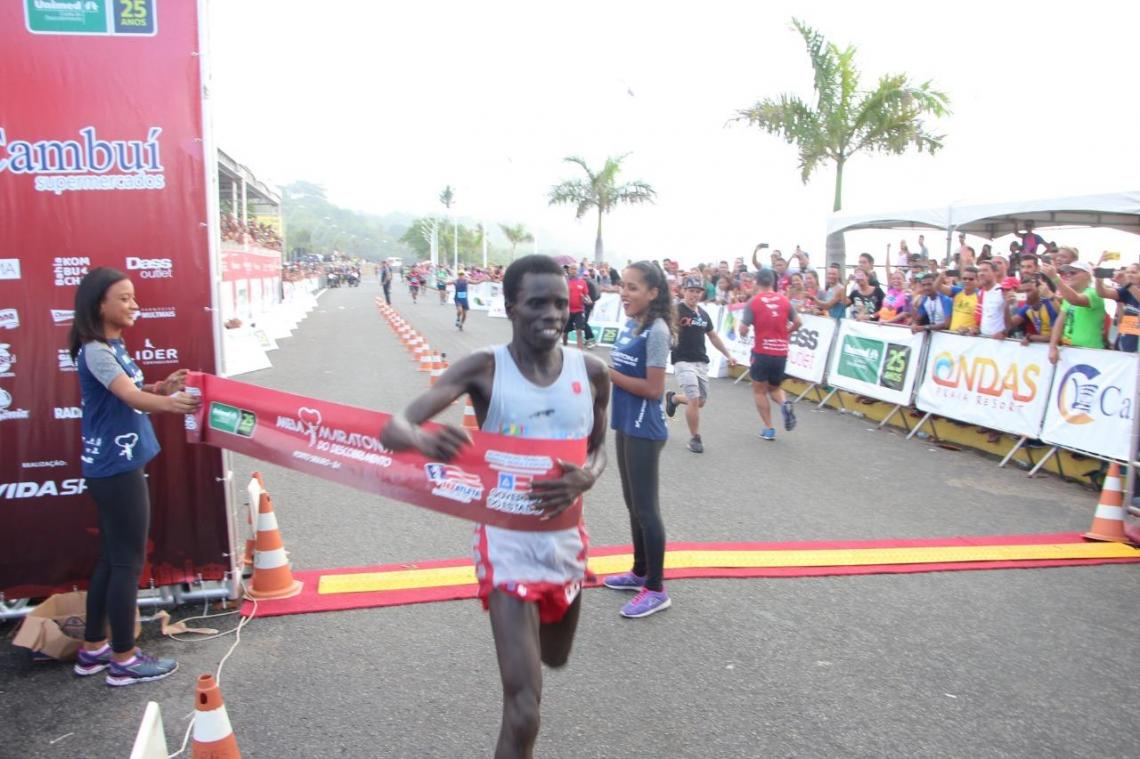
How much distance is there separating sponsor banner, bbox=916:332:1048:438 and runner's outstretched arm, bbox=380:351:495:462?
26.2ft

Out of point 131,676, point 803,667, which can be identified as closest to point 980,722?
point 803,667

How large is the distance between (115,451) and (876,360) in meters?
10.2

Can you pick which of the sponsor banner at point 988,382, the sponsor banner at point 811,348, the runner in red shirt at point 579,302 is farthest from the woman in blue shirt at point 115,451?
the runner in red shirt at point 579,302

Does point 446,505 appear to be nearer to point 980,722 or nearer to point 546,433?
point 546,433

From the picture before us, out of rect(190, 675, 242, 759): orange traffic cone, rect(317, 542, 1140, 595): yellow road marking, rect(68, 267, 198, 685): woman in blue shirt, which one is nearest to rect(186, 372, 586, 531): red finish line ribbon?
rect(68, 267, 198, 685): woman in blue shirt

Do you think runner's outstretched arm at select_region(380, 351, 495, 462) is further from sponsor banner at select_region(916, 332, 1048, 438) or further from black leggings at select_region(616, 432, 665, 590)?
sponsor banner at select_region(916, 332, 1048, 438)

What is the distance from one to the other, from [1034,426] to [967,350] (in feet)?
4.90

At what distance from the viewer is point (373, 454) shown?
3373mm

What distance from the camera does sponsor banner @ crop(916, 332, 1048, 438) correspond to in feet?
29.2

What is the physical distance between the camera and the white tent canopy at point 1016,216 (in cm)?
1112

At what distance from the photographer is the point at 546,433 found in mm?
2824

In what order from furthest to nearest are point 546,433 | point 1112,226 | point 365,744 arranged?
point 1112,226 → point 365,744 → point 546,433

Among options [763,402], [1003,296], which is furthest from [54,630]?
[1003,296]

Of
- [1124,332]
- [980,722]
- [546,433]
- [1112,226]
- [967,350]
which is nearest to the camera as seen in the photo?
[546,433]
